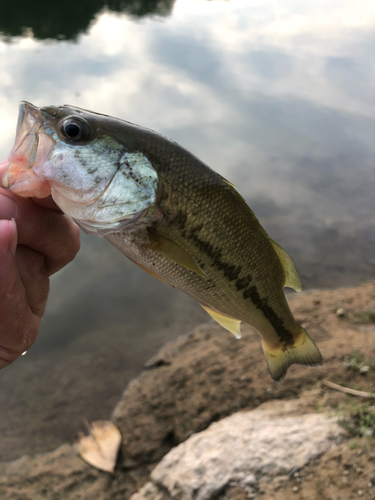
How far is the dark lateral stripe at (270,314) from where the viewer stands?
72.8 inches

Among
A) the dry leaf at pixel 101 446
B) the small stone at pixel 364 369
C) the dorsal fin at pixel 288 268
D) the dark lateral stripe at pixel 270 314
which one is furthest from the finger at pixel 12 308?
the small stone at pixel 364 369

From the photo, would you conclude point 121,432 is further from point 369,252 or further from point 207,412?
point 369,252

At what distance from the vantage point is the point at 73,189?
4.66ft

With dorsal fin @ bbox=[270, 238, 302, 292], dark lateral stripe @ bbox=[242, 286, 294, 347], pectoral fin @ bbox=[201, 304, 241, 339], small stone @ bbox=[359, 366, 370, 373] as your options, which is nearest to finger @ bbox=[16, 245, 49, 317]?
pectoral fin @ bbox=[201, 304, 241, 339]

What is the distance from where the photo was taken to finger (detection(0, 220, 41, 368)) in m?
1.33

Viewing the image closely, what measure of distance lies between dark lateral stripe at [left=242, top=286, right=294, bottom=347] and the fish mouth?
45.2 inches

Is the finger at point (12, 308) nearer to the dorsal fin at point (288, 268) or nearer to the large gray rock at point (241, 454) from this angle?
the dorsal fin at point (288, 268)

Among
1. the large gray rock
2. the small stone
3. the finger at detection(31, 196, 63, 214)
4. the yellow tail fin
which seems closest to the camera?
the finger at detection(31, 196, 63, 214)

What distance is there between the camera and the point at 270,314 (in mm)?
2039

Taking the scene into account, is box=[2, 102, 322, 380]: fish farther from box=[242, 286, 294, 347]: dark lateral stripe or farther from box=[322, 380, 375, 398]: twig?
box=[322, 380, 375, 398]: twig

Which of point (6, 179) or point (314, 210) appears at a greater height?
point (6, 179)

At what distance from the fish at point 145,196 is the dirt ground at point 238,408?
1.60m

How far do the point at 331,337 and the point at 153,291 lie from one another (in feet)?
10.8

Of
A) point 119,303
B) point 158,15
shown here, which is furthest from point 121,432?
point 158,15
